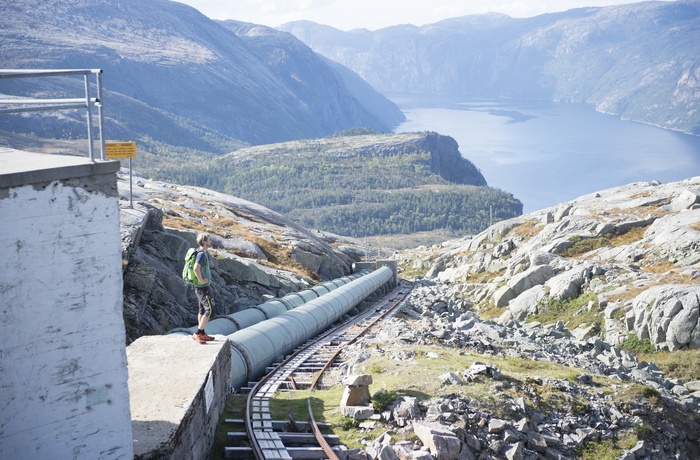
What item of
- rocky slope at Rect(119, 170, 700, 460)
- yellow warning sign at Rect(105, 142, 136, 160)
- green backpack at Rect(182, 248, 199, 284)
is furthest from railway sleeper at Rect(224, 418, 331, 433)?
yellow warning sign at Rect(105, 142, 136, 160)

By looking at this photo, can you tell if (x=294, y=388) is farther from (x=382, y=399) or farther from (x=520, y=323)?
(x=520, y=323)

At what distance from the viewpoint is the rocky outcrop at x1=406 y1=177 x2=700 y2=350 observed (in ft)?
98.8

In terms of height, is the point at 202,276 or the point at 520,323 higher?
the point at 202,276

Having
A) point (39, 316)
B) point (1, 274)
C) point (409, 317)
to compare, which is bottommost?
point (409, 317)

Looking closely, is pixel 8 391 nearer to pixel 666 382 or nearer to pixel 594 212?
pixel 666 382

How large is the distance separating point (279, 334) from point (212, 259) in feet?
39.1

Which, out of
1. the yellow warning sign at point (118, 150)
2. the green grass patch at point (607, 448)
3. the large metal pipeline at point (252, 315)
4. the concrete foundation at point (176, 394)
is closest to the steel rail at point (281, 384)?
the concrete foundation at point (176, 394)

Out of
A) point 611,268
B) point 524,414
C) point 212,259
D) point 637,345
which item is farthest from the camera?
point 611,268

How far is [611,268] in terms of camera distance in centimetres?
3834

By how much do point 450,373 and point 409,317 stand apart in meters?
22.2

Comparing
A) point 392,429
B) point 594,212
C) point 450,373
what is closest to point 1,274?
point 392,429

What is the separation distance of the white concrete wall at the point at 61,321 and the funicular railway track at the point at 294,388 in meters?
4.40

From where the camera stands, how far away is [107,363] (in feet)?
31.3

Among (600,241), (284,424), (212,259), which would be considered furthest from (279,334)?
(600,241)
